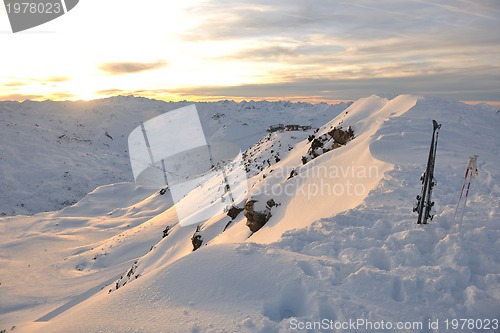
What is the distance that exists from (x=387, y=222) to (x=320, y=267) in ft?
8.42

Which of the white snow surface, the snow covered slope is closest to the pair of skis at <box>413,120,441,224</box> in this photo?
the white snow surface

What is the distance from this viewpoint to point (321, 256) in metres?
6.45

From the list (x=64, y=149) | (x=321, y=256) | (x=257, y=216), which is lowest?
(x=64, y=149)

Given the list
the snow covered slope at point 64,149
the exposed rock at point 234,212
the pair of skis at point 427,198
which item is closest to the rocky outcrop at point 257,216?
the exposed rock at point 234,212

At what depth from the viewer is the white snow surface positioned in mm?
4980

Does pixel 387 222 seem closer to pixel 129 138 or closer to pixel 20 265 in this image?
pixel 20 265

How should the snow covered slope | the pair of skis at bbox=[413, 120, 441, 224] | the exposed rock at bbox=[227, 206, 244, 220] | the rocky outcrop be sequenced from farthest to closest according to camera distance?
1. the snow covered slope
2. the exposed rock at bbox=[227, 206, 244, 220]
3. the rocky outcrop
4. the pair of skis at bbox=[413, 120, 441, 224]

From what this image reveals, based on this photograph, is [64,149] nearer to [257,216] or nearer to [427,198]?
[257,216]

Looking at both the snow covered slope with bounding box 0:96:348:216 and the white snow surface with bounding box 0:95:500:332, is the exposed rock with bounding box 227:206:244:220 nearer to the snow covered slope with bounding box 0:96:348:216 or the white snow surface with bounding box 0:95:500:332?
the white snow surface with bounding box 0:95:500:332

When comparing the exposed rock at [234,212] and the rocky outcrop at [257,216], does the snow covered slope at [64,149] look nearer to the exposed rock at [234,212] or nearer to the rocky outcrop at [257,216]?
the exposed rock at [234,212]

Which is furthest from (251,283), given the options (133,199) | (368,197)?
(133,199)

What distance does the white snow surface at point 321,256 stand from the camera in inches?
196

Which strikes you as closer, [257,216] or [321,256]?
[321,256]

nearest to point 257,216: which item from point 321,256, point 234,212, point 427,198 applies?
point 234,212
